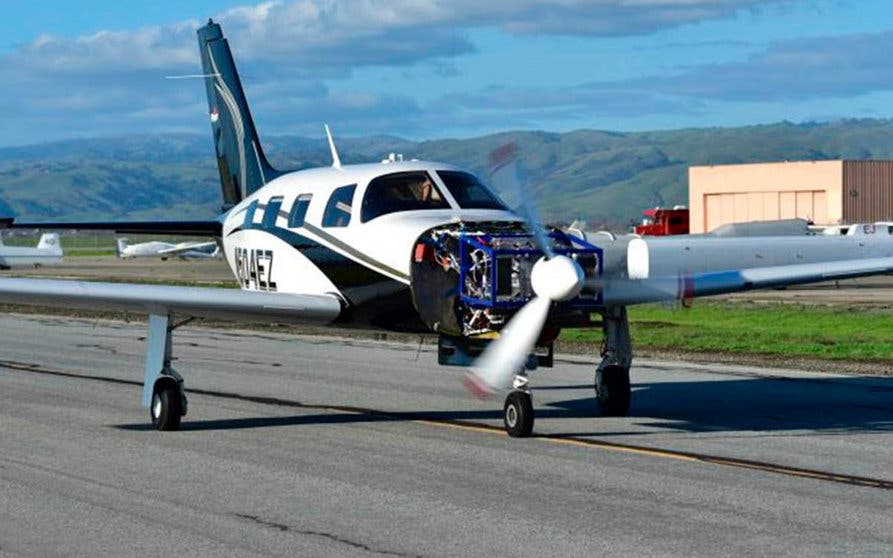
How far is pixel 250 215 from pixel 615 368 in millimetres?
5435

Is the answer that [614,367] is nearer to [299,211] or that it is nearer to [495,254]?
[495,254]

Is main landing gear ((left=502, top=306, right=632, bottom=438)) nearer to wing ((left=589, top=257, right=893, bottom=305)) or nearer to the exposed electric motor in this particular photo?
wing ((left=589, top=257, right=893, bottom=305))

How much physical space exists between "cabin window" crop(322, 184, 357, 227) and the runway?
2.18m

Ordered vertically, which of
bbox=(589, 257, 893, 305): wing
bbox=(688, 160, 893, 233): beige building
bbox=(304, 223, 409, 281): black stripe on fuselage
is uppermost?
bbox=(688, 160, 893, 233): beige building

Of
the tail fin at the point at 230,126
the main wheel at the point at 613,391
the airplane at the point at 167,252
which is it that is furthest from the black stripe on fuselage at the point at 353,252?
the airplane at the point at 167,252

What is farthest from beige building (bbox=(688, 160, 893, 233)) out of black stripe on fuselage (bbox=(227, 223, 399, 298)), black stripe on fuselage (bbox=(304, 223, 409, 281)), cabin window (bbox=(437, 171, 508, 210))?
cabin window (bbox=(437, 171, 508, 210))

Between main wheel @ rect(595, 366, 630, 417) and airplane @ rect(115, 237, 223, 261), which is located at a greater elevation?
airplane @ rect(115, 237, 223, 261)

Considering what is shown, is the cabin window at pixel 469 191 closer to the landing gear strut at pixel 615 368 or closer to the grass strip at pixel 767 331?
the landing gear strut at pixel 615 368

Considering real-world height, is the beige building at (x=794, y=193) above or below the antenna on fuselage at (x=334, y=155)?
above

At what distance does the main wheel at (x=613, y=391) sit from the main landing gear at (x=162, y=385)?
14.8 feet

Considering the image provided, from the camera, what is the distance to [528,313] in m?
14.6

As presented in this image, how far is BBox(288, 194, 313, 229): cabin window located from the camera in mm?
18297

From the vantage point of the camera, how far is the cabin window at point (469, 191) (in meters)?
16.6

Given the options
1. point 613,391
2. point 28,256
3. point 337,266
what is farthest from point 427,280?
point 28,256
